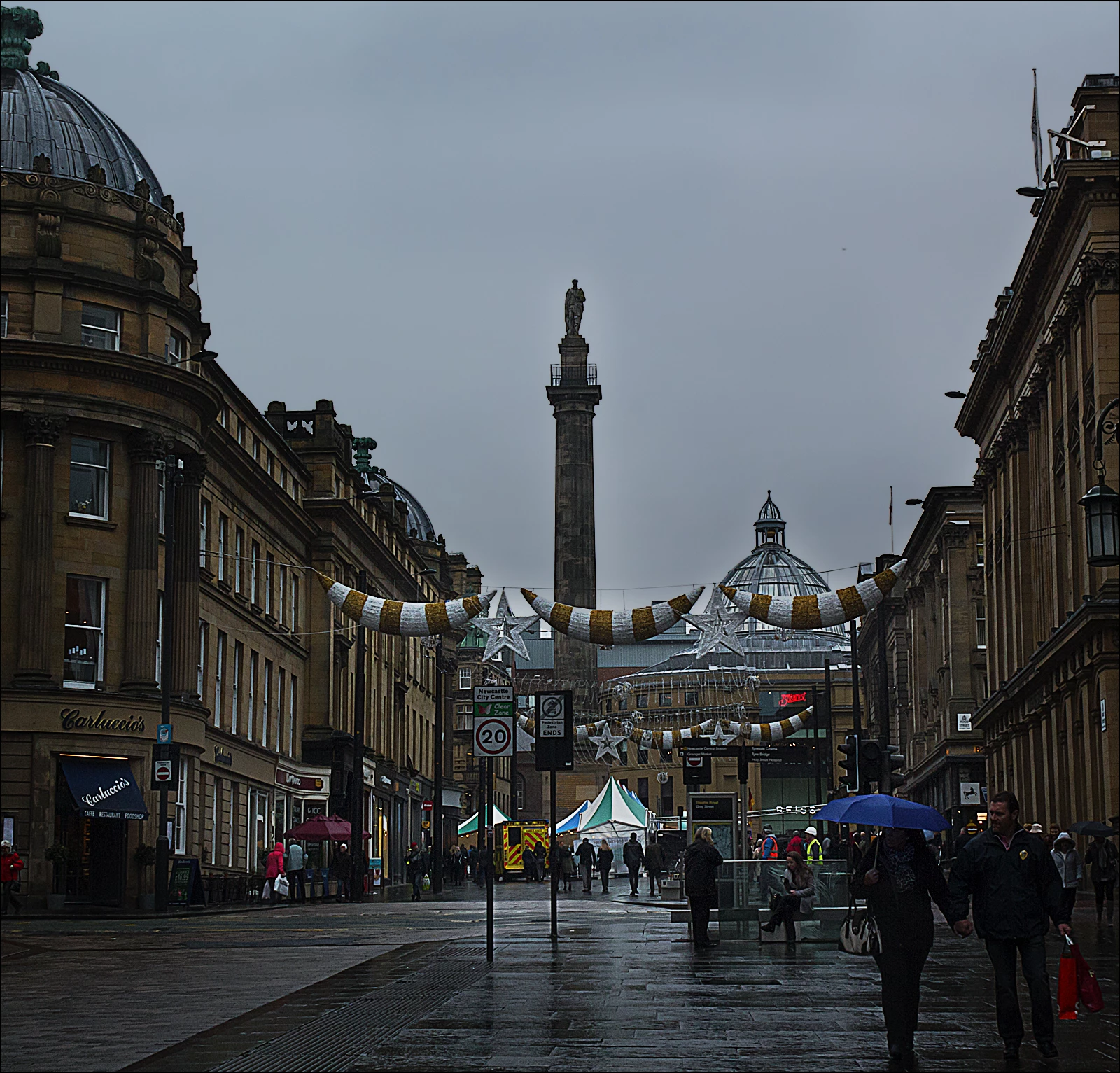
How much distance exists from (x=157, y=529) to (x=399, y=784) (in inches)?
1521

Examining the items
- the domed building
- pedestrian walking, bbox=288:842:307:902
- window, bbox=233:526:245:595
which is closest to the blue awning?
the domed building

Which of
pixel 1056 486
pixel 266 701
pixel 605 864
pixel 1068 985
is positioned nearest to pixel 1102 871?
pixel 1056 486

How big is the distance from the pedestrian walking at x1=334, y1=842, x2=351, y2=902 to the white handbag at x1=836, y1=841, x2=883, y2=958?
132 ft

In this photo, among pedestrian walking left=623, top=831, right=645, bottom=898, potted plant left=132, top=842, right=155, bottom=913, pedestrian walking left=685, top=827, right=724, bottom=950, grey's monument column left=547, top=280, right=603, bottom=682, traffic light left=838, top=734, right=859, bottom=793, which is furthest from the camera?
grey's monument column left=547, top=280, right=603, bottom=682

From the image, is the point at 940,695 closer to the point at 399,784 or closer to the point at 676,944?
the point at 399,784

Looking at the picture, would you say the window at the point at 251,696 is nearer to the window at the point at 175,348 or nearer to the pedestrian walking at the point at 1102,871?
the window at the point at 175,348

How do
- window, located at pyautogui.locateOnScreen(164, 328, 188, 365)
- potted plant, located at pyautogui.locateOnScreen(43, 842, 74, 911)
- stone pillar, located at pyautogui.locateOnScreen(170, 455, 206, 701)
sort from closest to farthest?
potted plant, located at pyautogui.locateOnScreen(43, 842, 74, 911) < window, located at pyautogui.locateOnScreen(164, 328, 188, 365) < stone pillar, located at pyautogui.locateOnScreen(170, 455, 206, 701)

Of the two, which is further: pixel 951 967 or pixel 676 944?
pixel 676 944

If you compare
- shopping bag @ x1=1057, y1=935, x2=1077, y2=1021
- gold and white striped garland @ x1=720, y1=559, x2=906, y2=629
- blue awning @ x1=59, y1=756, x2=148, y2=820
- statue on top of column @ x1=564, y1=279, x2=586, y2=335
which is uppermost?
statue on top of column @ x1=564, y1=279, x2=586, y2=335

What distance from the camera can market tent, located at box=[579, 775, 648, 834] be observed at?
64375 mm

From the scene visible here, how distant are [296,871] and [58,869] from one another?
10.6 meters

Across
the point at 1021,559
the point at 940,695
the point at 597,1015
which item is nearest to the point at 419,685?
the point at 940,695

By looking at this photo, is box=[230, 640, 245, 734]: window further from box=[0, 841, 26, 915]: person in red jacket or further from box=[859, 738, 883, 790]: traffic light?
box=[859, 738, 883, 790]: traffic light

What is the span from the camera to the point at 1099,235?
4072 cm
